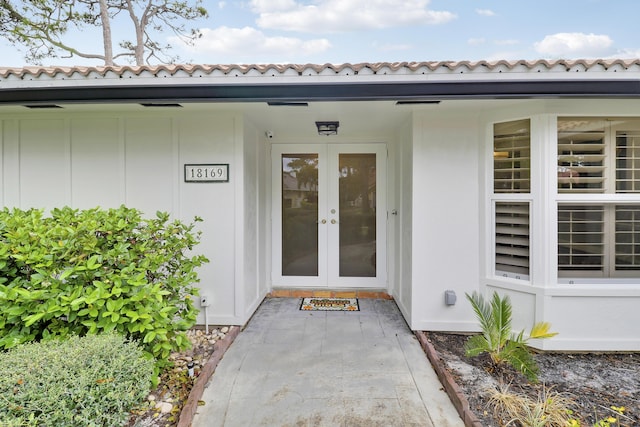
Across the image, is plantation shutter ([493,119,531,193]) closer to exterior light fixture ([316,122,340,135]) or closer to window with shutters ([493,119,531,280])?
window with shutters ([493,119,531,280])

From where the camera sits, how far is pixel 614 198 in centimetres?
349

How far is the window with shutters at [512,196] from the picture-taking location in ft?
12.0

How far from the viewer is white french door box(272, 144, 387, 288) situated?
561cm

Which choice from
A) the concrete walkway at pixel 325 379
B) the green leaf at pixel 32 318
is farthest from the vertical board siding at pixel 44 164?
the concrete walkway at pixel 325 379

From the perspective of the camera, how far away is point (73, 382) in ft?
6.36

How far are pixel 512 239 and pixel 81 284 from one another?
174 inches

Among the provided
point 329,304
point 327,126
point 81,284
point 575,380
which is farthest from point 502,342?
point 81,284

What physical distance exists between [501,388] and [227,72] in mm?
3846

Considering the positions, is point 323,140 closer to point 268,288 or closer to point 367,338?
point 268,288

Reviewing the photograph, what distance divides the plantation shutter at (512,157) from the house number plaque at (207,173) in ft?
11.1

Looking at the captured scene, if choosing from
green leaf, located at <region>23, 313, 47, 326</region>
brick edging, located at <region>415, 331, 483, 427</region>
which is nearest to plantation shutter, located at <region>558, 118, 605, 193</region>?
brick edging, located at <region>415, 331, 483, 427</region>

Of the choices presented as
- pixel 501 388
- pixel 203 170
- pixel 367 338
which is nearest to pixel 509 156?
pixel 501 388

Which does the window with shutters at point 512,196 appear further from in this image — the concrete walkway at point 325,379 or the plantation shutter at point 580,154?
the concrete walkway at point 325,379

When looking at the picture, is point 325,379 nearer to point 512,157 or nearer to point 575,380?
point 575,380
